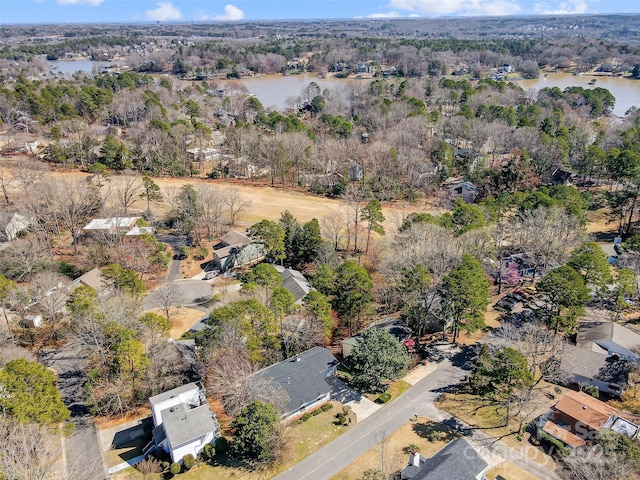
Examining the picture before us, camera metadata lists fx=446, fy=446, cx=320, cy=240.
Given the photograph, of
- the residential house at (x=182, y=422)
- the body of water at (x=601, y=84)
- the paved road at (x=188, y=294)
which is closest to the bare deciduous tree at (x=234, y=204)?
the paved road at (x=188, y=294)

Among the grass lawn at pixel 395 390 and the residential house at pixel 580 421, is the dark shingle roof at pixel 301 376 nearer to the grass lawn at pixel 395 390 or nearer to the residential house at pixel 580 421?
the grass lawn at pixel 395 390

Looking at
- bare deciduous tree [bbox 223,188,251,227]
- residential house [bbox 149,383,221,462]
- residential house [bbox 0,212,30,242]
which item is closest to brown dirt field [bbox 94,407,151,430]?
residential house [bbox 149,383,221,462]

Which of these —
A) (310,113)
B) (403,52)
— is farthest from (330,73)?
(310,113)

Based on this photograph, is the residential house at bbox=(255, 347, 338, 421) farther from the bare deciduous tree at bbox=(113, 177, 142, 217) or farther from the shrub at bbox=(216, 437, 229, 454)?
the bare deciduous tree at bbox=(113, 177, 142, 217)

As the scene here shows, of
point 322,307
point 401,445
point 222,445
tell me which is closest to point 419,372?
point 401,445

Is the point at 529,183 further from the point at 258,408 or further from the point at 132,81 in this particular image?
the point at 132,81
